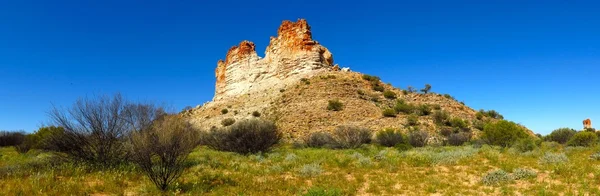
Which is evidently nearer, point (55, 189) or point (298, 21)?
point (55, 189)

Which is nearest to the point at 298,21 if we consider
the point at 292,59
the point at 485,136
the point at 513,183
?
the point at 292,59

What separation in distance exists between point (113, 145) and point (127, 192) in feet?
15.0

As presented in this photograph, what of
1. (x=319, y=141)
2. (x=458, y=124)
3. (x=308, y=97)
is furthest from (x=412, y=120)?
(x=308, y=97)

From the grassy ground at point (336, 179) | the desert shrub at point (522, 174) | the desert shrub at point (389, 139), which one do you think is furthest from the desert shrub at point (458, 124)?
the desert shrub at point (522, 174)

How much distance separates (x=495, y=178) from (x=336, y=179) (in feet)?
14.4

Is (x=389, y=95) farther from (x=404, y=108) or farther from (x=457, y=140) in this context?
(x=457, y=140)

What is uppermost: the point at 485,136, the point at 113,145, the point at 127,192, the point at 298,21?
the point at 298,21

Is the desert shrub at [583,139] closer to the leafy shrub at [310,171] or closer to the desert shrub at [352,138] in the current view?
the desert shrub at [352,138]

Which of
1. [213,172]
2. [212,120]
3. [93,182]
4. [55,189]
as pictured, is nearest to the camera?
[55,189]

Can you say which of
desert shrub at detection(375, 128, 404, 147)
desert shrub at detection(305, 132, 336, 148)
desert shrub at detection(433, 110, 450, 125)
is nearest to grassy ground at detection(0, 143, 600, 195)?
desert shrub at detection(375, 128, 404, 147)

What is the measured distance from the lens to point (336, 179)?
1016cm

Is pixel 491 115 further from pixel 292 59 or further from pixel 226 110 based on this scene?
pixel 226 110

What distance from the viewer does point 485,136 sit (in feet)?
72.9

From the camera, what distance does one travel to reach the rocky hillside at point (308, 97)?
31.5m
